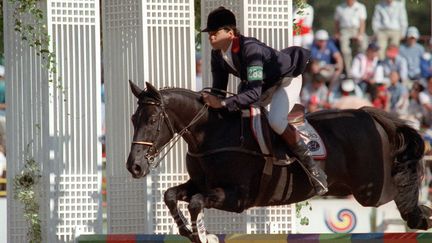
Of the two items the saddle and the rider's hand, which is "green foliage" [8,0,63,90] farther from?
the saddle

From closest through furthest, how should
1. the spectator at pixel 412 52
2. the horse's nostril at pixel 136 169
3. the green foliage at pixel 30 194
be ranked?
1. the horse's nostril at pixel 136 169
2. the green foliage at pixel 30 194
3. the spectator at pixel 412 52

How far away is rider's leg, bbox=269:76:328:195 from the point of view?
6.86m

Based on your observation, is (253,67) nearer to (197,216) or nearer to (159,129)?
(159,129)

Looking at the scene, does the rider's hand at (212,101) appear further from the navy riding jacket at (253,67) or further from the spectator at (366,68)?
the spectator at (366,68)

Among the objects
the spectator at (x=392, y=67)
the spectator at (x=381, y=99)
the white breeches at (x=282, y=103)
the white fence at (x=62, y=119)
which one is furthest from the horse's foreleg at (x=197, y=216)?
the spectator at (x=392, y=67)

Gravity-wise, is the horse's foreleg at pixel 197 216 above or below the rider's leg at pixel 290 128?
below

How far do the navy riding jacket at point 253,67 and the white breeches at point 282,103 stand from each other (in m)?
0.07

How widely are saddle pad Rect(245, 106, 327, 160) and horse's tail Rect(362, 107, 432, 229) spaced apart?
66cm

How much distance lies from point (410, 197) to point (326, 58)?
205 inches

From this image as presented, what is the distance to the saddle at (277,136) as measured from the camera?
6.86 metres

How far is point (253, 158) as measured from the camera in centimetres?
692

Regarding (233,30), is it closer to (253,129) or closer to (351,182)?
(253,129)

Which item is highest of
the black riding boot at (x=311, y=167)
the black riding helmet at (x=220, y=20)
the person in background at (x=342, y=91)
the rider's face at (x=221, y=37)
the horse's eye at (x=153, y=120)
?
the black riding helmet at (x=220, y=20)

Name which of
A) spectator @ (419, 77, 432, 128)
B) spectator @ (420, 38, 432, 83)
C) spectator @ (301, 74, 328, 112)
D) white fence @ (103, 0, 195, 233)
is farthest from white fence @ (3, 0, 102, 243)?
spectator @ (420, 38, 432, 83)
